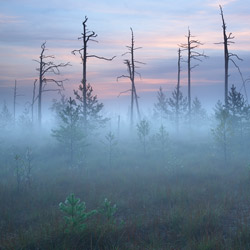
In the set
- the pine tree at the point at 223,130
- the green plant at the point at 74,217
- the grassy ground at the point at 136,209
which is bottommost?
the grassy ground at the point at 136,209

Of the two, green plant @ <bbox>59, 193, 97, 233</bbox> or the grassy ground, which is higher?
green plant @ <bbox>59, 193, 97, 233</bbox>

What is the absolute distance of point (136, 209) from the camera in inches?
314

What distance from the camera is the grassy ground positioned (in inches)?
196

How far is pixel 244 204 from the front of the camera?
8.02 meters

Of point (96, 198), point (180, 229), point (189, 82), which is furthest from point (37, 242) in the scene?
point (189, 82)

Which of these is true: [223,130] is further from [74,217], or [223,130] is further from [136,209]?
[74,217]

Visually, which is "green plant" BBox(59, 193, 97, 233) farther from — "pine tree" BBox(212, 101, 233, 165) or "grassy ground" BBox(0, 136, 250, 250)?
"pine tree" BBox(212, 101, 233, 165)

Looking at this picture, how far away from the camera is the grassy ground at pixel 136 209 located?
4.98 metres

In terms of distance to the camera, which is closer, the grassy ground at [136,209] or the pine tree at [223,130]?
the grassy ground at [136,209]

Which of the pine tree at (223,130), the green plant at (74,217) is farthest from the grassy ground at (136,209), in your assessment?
the pine tree at (223,130)

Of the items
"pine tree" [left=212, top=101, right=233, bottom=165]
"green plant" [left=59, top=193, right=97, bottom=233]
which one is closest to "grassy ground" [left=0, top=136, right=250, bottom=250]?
"green plant" [left=59, top=193, right=97, bottom=233]

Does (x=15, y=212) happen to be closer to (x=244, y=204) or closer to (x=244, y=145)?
(x=244, y=204)

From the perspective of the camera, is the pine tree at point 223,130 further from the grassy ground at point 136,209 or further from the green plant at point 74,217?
the green plant at point 74,217

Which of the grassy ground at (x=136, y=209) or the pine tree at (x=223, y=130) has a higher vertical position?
the pine tree at (x=223, y=130)
